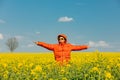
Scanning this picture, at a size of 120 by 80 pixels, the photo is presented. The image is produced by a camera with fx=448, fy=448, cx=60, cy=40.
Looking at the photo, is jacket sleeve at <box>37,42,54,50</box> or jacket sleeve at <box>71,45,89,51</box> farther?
jacket sleeve at <box>71,45,89,51</box>

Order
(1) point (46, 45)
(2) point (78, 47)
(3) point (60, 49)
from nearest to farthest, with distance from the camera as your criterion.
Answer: (3) point (60, 49) < (1) point (46, 45) < (2) point (78, 47)

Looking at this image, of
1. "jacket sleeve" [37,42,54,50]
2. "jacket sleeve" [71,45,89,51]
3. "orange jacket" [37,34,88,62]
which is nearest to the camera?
"orange jacket" [37,34,88,62]

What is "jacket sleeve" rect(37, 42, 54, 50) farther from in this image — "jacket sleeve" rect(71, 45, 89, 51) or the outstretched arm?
"jacket sleeve" rect(71, 45, 89, 51)

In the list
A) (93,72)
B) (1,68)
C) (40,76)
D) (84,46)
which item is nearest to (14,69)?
(1,68)

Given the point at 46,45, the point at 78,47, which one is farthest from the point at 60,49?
the point at 78,47

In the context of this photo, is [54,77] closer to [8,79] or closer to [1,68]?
[8,79]

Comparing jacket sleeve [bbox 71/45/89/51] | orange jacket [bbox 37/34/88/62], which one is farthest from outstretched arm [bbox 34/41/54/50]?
jacket sleeve [bbox 71/45/89/51]

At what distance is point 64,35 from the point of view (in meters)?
11.6

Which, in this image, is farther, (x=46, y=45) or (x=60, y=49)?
(x=46, y=45)

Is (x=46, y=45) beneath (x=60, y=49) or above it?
above

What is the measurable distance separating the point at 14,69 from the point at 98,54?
1.48 meters

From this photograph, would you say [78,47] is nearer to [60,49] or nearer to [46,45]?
[60,49]

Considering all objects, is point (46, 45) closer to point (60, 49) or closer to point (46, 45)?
point (46, 45)

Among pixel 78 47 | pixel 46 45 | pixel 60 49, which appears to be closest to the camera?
pixel 60 49
